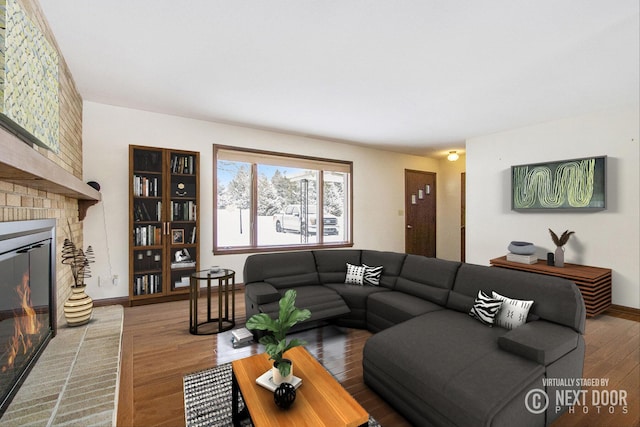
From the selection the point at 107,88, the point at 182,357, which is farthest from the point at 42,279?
the point at 107,88

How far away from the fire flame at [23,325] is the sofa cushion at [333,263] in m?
2.49

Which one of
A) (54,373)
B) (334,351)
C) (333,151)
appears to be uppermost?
(333,151)

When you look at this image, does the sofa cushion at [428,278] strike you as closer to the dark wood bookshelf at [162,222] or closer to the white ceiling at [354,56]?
the white ceiling at [354,56]

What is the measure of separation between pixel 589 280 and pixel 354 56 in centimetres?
363

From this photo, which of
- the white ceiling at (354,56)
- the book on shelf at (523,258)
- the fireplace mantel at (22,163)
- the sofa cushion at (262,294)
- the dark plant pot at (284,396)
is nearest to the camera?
the fireplace mantel at (22,163)

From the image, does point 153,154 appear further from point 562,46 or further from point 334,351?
point 562,46

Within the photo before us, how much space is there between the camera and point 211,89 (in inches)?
124

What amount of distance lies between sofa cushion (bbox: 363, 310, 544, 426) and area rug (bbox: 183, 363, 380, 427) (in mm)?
331

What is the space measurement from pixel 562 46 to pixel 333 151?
3.61 m

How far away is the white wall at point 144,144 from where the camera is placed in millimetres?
3627

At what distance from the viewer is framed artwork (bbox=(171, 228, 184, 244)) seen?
396 cm

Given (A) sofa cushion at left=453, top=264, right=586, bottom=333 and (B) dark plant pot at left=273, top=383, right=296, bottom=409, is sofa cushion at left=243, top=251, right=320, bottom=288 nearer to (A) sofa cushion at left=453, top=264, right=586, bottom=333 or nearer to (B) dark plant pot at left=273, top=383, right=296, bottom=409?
(A) sofa cushion at left=453, top=264, right=586, bottom=333

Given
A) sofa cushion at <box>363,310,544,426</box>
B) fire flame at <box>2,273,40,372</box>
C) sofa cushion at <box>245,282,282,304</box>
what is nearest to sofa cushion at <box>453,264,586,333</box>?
sofa cushion at <box>363,310,544,426</box>

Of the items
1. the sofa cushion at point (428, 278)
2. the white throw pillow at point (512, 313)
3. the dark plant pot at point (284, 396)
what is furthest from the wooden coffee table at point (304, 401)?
the sofa cushion at point (428, 278)
